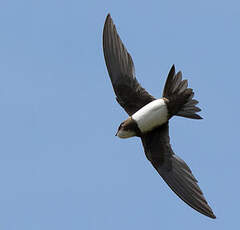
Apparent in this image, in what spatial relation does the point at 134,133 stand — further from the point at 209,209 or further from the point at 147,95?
the point at 209,209

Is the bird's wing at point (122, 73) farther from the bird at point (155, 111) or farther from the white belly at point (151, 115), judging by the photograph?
the white belly at point (151, 115)

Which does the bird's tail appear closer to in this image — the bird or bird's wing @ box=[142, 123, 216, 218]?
the bird

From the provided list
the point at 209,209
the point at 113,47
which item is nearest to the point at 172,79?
the point at 113,47

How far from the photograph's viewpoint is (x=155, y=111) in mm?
11164

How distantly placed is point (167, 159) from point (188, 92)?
99 cm

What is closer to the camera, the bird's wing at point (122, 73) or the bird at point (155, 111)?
the bird at point (155, 111)

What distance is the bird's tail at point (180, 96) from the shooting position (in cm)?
1107

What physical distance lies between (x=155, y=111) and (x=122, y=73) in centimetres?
80

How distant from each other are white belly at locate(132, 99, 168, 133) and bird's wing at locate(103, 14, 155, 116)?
0.26m

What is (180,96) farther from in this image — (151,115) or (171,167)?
(171,167)

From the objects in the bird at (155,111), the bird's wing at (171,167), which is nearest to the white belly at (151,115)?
the bird at (155,111)

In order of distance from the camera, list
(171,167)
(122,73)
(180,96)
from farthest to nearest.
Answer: (122,73) → (171,167) → (180,96)

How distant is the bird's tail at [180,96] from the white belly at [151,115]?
0.39ft

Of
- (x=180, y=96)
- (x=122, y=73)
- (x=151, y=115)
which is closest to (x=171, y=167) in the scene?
(x=151, y=115)
